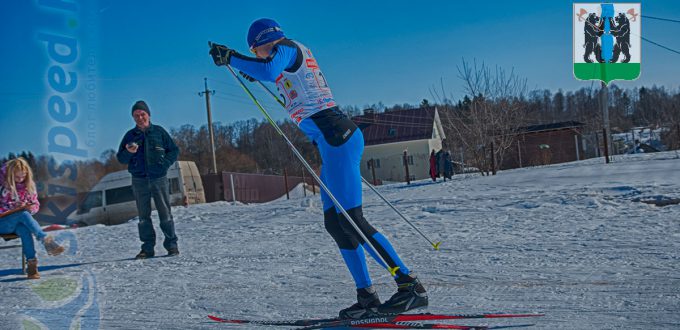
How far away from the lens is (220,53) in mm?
3443

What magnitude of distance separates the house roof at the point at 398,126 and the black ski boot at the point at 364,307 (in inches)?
1763

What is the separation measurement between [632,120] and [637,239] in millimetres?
87430

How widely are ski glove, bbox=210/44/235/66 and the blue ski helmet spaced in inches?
6.7

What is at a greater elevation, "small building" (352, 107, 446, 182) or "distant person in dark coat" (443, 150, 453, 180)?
"small building" (352, 107, 446, 182)

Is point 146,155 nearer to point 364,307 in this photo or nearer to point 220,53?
point 220,53

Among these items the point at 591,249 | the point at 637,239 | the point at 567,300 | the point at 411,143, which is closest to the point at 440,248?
the point at 591,249

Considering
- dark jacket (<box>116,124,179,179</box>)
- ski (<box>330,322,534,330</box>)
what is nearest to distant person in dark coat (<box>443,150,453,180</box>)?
dark jacket (<box>116,124,179,179</box>)

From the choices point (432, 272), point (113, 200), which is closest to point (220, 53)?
point (432, 272)

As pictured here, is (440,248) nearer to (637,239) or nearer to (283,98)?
(637,239)

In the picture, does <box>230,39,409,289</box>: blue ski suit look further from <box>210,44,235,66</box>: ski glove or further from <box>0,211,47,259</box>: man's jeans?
<box>0,211,47,259</box>: man's jeans

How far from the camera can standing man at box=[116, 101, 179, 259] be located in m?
6.53

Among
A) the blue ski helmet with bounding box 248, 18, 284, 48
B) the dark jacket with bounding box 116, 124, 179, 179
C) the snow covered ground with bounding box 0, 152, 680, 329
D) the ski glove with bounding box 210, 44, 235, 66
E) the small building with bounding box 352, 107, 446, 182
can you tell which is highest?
the small building with bounding box 352, 107, 446, 182

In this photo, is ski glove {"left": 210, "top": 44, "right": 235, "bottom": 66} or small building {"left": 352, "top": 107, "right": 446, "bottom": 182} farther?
small building {"left": 352, "top": 107, "right": 446, "bottom": 182}

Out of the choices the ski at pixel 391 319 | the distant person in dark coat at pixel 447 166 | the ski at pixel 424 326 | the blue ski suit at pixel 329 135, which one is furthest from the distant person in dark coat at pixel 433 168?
the ski at pixel 424 326
